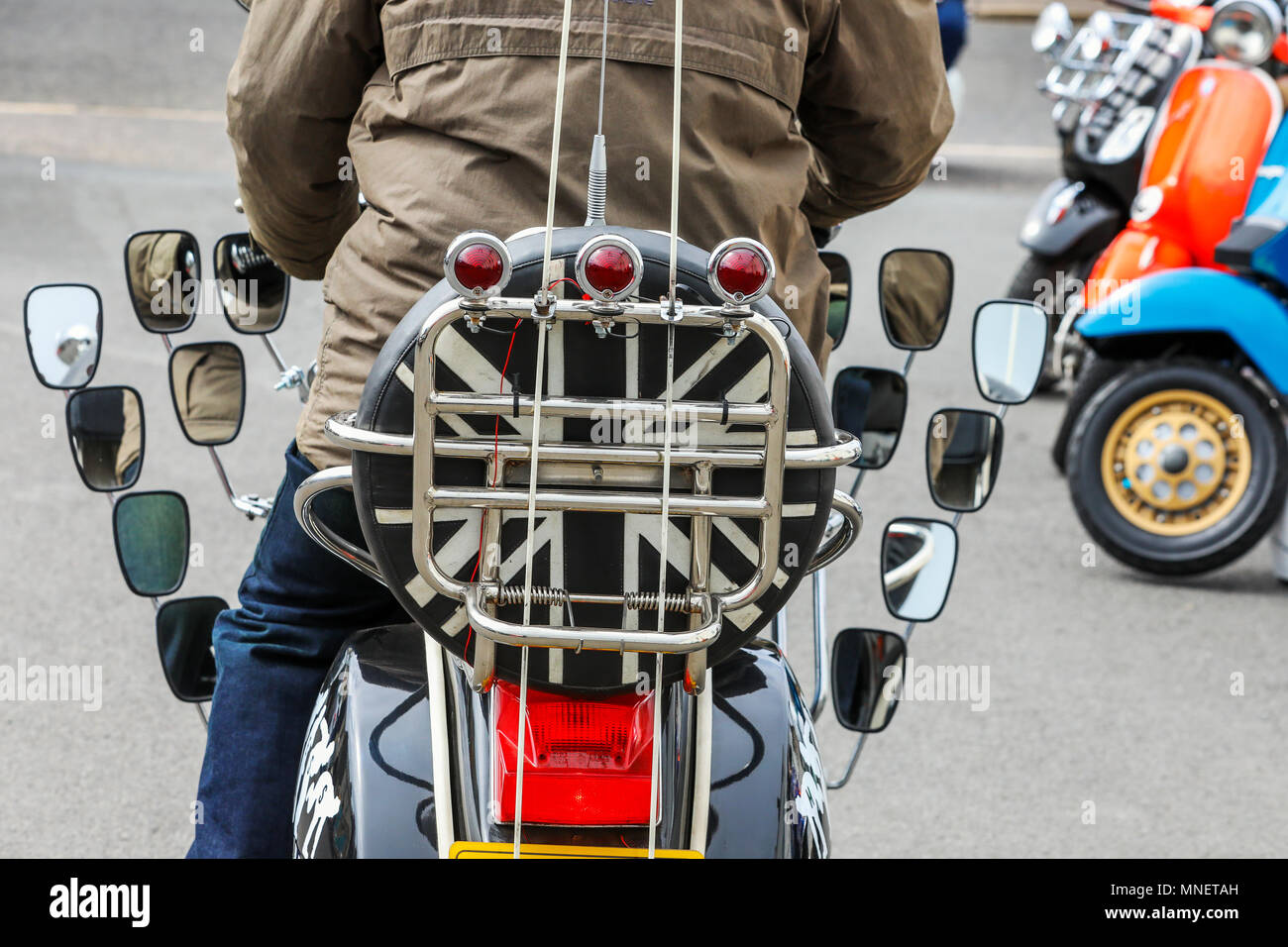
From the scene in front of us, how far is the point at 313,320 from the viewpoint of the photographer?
719 cm

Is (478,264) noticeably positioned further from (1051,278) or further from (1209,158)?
(1051,278)

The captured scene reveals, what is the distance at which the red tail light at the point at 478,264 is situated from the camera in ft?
4.56

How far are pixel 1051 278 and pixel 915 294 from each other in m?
3.48

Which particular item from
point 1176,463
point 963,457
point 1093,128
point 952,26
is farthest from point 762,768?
point 952,26

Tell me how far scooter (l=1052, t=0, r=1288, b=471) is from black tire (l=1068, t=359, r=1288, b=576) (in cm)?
16

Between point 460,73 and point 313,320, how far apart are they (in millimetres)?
5646

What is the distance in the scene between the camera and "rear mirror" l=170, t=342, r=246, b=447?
8.59ft

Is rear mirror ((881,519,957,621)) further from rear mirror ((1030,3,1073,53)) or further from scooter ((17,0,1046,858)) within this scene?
rear mirror ((1030,3,1073,53))

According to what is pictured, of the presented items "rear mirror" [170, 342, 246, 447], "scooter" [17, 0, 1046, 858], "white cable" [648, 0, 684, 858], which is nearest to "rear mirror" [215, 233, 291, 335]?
"rear mirror" [170, 342, 246, 447]

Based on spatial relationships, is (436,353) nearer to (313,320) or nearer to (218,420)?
(218,420)

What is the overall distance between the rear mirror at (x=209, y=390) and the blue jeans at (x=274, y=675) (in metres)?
0.57

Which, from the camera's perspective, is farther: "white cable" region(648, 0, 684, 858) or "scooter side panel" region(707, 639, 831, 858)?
"scooter side panel" region(707, 639, 831, 858)
